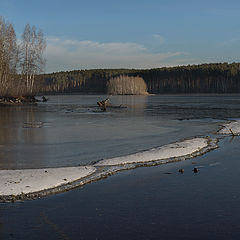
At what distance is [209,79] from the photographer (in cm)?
16112

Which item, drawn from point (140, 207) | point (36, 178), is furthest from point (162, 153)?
point (140, 207)

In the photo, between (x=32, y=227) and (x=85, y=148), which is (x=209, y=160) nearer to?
(x=85, y=148)

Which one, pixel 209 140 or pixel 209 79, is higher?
pixel 209 79

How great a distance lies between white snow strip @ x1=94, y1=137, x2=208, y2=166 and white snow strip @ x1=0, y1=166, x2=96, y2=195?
1.33 metres

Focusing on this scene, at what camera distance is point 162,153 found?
12.5 m

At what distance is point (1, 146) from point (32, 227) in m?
8.75

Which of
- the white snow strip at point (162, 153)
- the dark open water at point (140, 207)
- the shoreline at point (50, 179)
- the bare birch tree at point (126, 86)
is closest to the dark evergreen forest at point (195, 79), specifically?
the bare birch tree at point (126, 86)

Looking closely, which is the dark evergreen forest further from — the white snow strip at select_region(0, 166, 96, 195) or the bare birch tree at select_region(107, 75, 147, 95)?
the white snow strip at select_region(0, 166, 96, 195)

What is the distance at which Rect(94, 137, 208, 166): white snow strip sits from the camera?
11.2m

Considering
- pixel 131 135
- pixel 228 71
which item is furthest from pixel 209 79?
pixel 131 135

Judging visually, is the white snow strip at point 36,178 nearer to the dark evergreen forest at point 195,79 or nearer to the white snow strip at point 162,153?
the white snow strip at point 162,153

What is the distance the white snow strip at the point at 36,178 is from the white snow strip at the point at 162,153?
1.33 metres

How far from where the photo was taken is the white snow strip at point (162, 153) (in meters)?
11.2

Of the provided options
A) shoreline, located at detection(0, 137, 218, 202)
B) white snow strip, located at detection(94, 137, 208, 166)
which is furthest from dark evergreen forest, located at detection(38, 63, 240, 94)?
shoreline, located at detection(0, 137, 218, 202)
